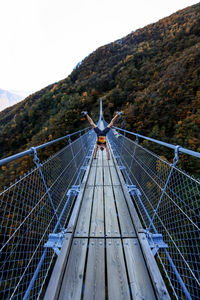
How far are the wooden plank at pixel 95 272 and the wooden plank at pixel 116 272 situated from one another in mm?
61

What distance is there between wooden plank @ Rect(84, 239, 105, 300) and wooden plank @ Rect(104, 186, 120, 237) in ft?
0.57

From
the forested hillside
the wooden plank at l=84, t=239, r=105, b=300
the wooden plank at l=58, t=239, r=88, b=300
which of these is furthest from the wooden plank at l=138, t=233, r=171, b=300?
A: the forested hillside

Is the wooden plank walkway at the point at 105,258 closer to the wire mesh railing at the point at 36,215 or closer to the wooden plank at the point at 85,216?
the wooden plank at the point at 85,216

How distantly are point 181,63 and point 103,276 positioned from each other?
773 inches

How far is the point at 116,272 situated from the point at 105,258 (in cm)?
16

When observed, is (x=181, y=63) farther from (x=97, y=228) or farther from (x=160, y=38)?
(x=97, y=228)

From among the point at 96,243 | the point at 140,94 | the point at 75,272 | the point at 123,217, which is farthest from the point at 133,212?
the point at 140,94

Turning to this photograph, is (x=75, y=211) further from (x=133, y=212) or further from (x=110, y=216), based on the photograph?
(x=133, y=212)

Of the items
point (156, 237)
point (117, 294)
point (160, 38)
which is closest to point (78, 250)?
point (117, 294)

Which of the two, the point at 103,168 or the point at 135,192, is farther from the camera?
the point at 103,168

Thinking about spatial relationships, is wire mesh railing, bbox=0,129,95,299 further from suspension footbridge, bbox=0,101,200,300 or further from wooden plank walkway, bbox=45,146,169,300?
wooden plank walkway, bbox=45,146,169,300

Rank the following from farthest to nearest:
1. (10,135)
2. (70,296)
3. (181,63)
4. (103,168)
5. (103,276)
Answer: (10,135)
(181,63)
(103,168)
(103,276)
(70,296)

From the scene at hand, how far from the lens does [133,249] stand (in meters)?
1.45

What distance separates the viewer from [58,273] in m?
1.21
